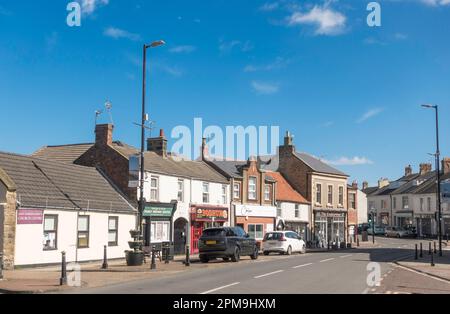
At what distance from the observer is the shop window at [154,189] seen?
113ft

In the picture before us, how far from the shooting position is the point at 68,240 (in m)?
26.9

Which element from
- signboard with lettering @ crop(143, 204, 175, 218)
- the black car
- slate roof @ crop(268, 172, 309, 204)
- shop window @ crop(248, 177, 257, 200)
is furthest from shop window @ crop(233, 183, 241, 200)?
the black car

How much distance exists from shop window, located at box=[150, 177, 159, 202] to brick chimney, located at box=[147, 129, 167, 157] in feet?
17.0

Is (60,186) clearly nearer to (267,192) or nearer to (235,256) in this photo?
(235,256)

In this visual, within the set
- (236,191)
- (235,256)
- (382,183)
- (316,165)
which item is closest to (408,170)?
(382,183)

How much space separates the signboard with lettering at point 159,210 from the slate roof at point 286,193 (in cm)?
1659

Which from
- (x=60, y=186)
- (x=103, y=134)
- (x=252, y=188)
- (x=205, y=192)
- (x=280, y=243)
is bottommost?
(x=280, y=243)

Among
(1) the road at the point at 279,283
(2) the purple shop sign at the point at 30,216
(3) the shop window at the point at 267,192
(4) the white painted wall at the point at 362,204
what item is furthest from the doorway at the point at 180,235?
(4) the white painted wall at the point at 362,204

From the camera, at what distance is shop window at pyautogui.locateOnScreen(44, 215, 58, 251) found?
25609 millimetres

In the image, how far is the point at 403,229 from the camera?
80.1 meters

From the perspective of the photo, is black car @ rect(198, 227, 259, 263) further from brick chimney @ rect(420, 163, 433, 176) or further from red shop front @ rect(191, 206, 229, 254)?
brick chimney @ rect(420, 163, 433, 176)

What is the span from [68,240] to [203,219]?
14.0m

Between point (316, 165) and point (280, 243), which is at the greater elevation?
point (316, 165)

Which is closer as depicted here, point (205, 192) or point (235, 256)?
point (235, 256)
